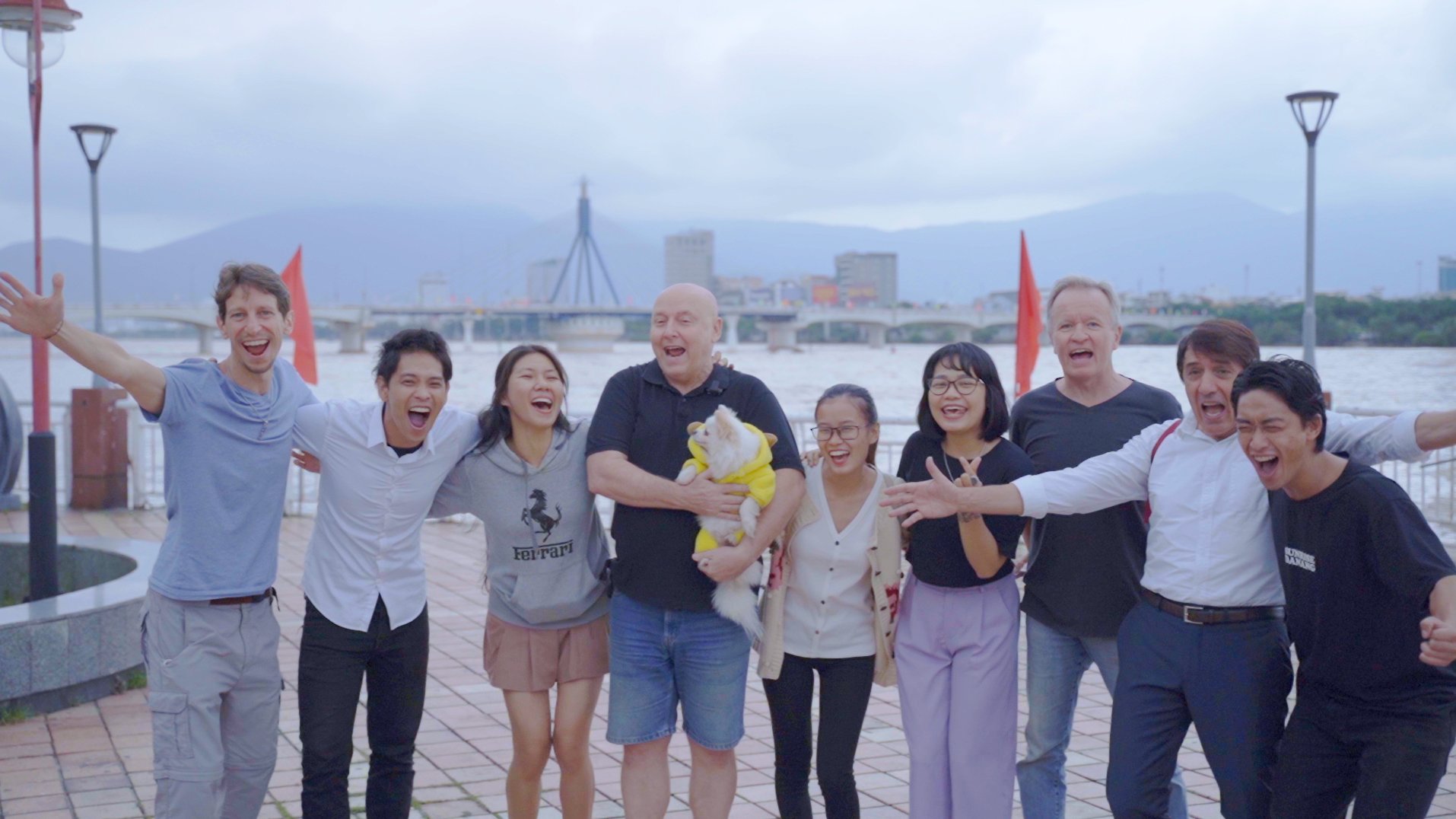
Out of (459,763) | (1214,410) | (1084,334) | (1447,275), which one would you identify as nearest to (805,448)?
(459,763)

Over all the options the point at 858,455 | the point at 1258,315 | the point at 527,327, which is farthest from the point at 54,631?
the point at 527,327

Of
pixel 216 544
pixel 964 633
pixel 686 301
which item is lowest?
pixel 964 633

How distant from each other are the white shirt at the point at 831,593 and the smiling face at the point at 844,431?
0.13 metres

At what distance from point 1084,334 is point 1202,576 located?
755mm

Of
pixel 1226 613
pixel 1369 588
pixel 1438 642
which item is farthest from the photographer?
pixel 1226 613

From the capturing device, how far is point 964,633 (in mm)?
3027

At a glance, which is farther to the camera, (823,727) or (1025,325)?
(1025,325)

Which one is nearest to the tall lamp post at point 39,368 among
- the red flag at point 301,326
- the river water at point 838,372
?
the red flag at point 301,326

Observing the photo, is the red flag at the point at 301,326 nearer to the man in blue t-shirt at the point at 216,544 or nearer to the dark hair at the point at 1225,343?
the man in blue t-shirt at the point at 216,544

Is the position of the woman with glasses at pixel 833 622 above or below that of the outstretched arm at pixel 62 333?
below

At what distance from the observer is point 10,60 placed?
18.5 feet

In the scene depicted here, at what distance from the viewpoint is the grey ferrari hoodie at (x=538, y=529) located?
317 centimetres

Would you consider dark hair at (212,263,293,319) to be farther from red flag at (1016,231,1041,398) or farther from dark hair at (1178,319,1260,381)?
red flag at (1016,231,1041,398)

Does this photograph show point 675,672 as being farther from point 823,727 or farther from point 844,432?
point 844,432
